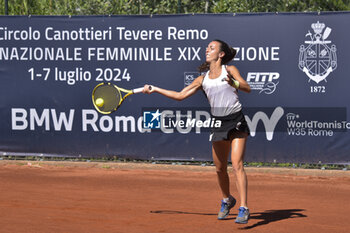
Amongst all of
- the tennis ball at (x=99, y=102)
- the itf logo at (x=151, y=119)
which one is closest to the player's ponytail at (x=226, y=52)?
the tennis ball at (x=99, y=102)

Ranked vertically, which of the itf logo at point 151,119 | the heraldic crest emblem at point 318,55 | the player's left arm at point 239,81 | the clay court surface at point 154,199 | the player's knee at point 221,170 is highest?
the heraldic crest emblem at point 318,55

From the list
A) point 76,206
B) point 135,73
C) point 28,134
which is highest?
point 135,73

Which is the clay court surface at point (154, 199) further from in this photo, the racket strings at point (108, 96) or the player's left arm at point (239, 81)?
the player's left arm at point (239, 81)

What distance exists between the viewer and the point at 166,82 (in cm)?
1178

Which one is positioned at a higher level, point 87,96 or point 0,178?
point 87,96

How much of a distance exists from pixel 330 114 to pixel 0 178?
4901 millimetres

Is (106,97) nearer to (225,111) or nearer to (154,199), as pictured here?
(154,199)

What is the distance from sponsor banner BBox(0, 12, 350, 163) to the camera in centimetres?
1132

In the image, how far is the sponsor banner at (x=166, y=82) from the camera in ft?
37.1

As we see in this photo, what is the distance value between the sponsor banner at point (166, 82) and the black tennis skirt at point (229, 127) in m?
4.05

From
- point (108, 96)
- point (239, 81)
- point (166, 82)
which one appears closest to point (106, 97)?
point (108, 96)

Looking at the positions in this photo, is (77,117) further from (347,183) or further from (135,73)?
(347,183)

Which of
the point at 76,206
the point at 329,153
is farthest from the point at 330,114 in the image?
the point at 76,206

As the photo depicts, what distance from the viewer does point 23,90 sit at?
12352 millimetres
